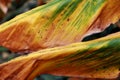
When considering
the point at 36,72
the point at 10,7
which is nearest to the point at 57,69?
the point at 36,72

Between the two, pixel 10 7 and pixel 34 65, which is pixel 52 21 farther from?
pixel 10 7

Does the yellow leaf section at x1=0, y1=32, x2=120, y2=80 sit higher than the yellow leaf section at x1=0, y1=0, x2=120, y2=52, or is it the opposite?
the yellow leaf section at x1=0, y1=0, x2=120, y2=52

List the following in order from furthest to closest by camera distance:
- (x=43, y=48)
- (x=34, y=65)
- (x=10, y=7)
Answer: (x=10, y=7) → (x=43, y=48) → (x=34, y=65)

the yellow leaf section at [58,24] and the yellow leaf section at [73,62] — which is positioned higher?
the yellow leaf section at [58,24]

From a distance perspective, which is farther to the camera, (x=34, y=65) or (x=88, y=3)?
(x=88, y=3)
